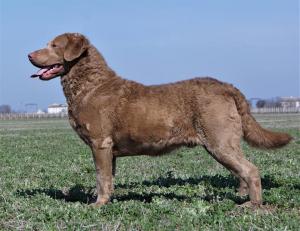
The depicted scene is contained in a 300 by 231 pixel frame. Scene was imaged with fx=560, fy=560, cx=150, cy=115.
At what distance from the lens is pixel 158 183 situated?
9.52 meters

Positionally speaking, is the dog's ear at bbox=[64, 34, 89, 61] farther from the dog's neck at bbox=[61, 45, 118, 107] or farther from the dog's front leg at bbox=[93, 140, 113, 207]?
the dog's front leg at bbox=[93, 140, 113, 207]

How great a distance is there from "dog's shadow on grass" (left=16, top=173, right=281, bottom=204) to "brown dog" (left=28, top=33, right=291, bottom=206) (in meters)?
0.62

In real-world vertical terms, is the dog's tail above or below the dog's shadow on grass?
above

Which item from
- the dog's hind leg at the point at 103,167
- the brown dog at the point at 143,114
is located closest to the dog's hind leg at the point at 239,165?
the brown dog at the point at 143,114

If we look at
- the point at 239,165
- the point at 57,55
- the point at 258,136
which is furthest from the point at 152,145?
the point at 57,55

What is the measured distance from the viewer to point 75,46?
7.75 meters

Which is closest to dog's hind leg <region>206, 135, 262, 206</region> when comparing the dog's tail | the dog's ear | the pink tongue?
the dog's tail

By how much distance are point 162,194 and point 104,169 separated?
3.96 ft

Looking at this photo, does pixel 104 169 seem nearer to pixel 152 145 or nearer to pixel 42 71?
pixel 152 145

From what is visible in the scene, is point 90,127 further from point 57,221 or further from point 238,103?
point 238,103

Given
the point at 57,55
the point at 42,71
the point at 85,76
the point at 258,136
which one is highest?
the point at 57,55

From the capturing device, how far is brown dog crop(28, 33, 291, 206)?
7156mm

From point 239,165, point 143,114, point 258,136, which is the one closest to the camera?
point 239,165

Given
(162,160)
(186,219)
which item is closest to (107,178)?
(186,219)
